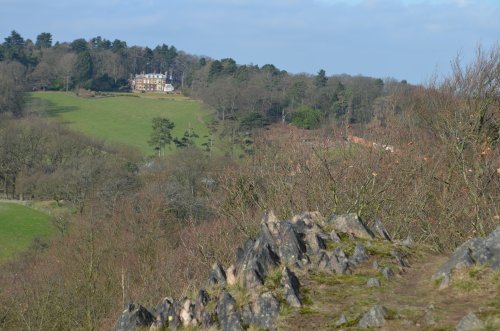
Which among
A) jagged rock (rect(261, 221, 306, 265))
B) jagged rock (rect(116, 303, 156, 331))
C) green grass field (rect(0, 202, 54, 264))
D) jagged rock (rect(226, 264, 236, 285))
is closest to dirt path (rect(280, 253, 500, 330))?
jagged rock (rect(261, 221, 306, 265))

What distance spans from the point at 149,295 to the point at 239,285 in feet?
39.7

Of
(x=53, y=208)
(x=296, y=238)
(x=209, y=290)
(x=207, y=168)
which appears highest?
(x=296, y=238)

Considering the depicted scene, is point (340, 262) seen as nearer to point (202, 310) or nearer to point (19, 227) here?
point (202, 310)

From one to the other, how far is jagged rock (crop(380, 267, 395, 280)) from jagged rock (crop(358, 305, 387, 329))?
145cm

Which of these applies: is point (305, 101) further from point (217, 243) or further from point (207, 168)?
point (217, 243)

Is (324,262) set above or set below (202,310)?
above

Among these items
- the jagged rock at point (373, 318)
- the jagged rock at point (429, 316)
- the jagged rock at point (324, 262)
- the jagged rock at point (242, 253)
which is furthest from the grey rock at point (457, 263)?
the jagged rock at point (242, 253)

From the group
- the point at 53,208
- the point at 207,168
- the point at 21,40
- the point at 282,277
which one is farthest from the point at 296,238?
the point at 21,40

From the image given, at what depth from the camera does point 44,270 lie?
29328 mm

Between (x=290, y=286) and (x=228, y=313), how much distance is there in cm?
104

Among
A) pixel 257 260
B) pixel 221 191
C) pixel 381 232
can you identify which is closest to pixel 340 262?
pixel 257 260

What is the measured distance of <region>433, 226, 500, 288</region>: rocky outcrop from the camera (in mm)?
9055

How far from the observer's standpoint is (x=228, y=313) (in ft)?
29.8

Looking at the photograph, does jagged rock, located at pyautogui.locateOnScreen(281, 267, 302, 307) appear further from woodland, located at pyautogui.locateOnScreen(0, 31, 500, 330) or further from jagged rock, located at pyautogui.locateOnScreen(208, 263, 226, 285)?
woodland, located at pyautogui.locateOnScreen(0, 31, 500, 330)
